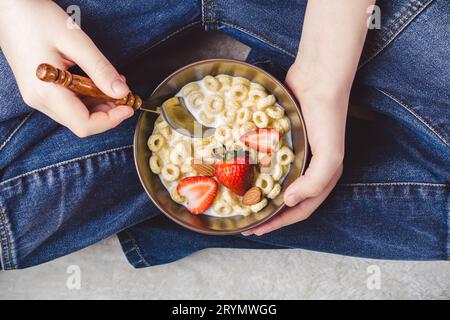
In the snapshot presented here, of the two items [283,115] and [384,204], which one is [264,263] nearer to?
[384,204]

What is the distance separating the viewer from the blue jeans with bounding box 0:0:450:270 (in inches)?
28.9

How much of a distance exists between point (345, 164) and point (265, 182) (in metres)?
0.20

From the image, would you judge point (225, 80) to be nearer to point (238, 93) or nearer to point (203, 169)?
point (238, 93)

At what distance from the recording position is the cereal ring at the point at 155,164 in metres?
0.75

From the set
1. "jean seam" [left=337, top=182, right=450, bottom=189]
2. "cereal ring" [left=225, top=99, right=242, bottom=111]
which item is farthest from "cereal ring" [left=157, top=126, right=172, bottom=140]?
"jean seam" [left=337, top=182, right=450, bottom=189]

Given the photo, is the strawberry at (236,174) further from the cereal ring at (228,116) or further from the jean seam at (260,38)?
the jean seam at (260,38)

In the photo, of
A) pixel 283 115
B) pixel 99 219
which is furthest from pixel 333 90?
pixel 99 219

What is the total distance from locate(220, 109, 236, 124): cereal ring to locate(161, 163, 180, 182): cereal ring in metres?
0.12

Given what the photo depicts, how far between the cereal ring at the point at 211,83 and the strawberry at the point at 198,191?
151mm

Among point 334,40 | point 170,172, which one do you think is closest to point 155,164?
point 170,172

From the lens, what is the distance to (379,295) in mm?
1055

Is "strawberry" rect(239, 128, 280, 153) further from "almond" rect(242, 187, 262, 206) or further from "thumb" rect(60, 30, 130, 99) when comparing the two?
"thumb" rect(60, 30, 130, 99)

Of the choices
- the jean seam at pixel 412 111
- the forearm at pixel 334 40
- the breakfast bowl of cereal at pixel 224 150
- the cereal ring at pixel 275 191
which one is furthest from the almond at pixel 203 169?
the jean seam at pixel 412 111

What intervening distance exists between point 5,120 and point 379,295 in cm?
88
